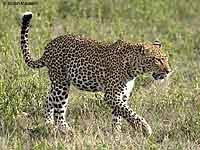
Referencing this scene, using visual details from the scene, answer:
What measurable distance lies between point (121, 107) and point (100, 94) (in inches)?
56.7

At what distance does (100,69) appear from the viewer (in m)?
10.2

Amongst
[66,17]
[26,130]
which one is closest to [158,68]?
[26,130]

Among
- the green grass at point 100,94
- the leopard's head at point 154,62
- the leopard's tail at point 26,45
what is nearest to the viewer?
the green grass at point 100,94

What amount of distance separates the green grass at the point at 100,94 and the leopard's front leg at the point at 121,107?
158mm

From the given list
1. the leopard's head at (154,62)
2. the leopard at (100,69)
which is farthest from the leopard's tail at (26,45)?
the leopard's head at (154,62)

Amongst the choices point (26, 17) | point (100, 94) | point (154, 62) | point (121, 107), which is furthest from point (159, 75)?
point (26, 17)

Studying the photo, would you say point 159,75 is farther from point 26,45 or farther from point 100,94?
point 26,45

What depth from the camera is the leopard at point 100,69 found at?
992 centimetres

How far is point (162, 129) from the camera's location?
33.1 ft

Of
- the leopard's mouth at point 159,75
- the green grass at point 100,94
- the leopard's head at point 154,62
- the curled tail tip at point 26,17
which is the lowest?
the green grass at point 100,94

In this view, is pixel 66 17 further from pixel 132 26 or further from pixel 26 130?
pixel 26 130

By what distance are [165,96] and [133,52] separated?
4.34 ft

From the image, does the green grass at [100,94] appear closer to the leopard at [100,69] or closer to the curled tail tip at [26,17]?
the leopard at [100,69]

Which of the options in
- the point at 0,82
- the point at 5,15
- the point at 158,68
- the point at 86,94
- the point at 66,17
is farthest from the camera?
the point at 66,17
